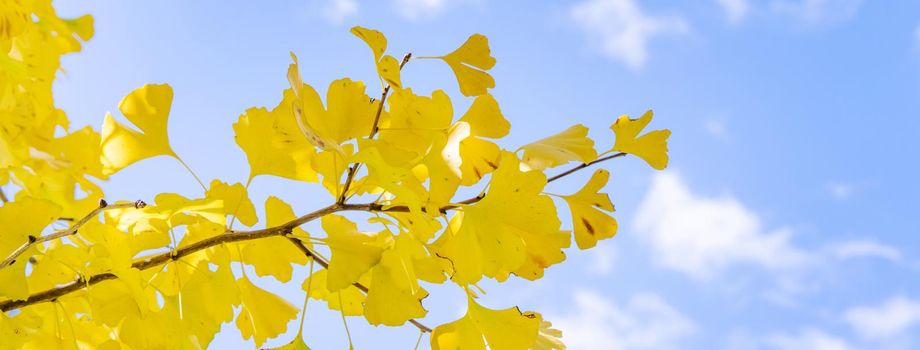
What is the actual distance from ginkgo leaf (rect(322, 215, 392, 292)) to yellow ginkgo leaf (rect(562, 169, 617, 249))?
0.16 m

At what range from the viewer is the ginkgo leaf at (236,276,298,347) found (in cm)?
67

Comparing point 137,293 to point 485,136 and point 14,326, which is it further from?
point 485,136

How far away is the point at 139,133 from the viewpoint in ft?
2.11

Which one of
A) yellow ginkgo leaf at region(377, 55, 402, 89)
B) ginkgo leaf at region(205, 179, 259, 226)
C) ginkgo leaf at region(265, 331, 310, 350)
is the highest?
yellow ginkgo leaf at region(377, 55, 402, 89)

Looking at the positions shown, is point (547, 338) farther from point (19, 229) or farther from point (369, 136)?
point (19, 229)

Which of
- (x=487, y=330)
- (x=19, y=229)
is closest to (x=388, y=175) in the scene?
(x=487, y=330)

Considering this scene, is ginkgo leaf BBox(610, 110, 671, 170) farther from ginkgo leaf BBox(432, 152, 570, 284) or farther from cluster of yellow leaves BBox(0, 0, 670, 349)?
ginkgo leaf BBox(432, 152, 570, 284)

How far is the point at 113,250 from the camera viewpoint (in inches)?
20.7

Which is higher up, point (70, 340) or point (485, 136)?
point (485, 136)

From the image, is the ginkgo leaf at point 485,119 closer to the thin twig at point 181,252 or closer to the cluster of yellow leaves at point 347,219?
the cluster of yellow leaves at point 347,219

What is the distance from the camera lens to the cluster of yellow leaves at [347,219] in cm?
53

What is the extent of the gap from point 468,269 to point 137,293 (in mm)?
231

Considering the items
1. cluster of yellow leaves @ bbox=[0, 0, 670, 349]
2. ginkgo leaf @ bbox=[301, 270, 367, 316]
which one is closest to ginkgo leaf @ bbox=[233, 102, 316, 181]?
cluster of yellow leaves @ bbox=[0, 0, 670, 349]

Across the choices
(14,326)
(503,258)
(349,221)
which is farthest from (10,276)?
(503,258)
